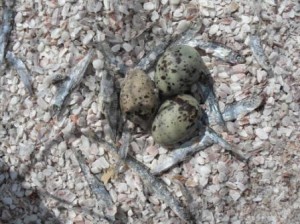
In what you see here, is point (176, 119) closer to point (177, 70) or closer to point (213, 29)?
point (177, 70)

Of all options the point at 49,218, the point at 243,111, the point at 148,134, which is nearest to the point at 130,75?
the point at 148,134

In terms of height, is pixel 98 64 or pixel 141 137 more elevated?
A: pixel 98 64

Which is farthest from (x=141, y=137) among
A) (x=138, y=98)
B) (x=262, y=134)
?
(x=262, y=134)

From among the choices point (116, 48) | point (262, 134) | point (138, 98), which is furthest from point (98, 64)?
point (262, 134)

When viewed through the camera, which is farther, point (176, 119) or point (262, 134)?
point (262, 134)

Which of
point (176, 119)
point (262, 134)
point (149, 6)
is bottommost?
point (262, 134)

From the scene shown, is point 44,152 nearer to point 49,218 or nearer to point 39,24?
point 49,218
